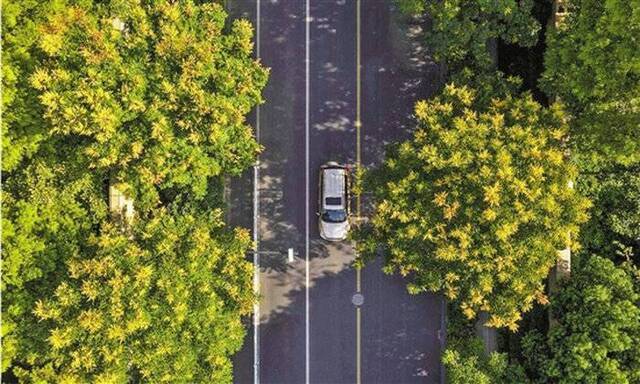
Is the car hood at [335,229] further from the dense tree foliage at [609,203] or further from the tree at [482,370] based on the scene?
the dense tree foliage at [609,203]

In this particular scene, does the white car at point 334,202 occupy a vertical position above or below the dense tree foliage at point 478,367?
above

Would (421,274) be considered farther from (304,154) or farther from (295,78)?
(295,78)

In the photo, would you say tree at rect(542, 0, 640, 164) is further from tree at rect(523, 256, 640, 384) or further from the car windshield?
the car windshield

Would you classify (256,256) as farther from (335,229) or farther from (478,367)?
(478,367)

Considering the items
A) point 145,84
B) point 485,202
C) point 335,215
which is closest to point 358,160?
point 335,215

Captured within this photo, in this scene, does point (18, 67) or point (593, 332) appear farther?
point (593, 332)

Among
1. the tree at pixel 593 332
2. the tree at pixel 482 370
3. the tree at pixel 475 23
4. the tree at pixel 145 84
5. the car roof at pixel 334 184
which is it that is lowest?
the tree at pixel 482 370

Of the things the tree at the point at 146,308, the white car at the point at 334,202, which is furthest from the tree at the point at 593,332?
the tree at the point at 146,308

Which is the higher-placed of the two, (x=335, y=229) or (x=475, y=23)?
(x=475, y=23)
